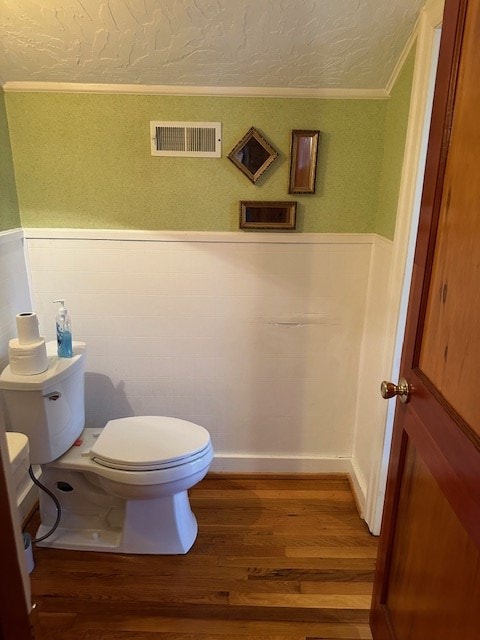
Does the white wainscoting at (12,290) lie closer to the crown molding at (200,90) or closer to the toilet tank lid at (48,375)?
the toilet tank lid at (48,375)

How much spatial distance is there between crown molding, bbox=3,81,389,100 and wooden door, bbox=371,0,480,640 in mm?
853

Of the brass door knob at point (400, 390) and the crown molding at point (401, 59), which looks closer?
the brass door knob at point (400, 390)

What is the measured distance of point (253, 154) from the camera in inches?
71.9

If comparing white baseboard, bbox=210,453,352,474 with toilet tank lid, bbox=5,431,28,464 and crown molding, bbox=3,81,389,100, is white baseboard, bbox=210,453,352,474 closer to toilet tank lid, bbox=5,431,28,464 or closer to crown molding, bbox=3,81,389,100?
toilet tank lid, bbox=5,431,28,464

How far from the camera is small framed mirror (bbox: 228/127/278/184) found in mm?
1807

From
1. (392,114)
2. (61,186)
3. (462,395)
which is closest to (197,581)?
(462,395)

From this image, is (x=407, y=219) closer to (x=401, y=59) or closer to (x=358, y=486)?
(x=401, y=59)

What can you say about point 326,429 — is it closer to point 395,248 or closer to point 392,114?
point 395,248

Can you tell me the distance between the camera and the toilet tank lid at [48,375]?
1.57 meters

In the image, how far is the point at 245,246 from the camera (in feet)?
6.38

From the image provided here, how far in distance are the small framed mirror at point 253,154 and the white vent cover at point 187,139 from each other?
82 mm

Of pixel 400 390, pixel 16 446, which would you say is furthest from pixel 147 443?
pixel 400 390

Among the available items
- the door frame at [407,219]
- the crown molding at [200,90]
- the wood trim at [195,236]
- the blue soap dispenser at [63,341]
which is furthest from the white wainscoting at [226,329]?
the crown molding at [200,90]

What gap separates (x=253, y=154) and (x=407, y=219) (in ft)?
2.31
